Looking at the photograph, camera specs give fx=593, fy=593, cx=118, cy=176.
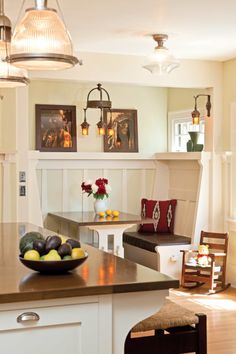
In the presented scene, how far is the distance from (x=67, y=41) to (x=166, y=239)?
4.72m

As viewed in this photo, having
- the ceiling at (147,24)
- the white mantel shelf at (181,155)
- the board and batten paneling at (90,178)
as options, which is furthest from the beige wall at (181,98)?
the ceiling at (147,24)

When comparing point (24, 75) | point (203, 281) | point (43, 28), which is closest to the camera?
point (43, 28)

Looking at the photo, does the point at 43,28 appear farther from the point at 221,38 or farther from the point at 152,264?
the point at 152,264

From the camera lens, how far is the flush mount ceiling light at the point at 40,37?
266cm

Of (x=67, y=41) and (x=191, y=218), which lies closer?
(x=67, y=41)

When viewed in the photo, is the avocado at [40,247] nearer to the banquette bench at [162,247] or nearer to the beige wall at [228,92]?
the banquette bench at [162,247]

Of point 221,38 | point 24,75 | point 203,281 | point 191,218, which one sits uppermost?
point 221,38

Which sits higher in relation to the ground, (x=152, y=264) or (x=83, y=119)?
(x=83, y=119)

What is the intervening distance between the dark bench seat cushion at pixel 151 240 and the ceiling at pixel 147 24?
2.17 meters

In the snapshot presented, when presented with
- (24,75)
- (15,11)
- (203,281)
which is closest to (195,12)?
(15,11)

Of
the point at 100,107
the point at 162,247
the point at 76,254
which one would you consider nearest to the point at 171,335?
the point at 76,254

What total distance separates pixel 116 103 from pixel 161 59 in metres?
2.42

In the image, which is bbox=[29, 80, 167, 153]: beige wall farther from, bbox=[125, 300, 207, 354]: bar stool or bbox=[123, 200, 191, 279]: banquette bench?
bbox=[125, 300, 207, 354]: bar stool

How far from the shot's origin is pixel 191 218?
7.44 m
